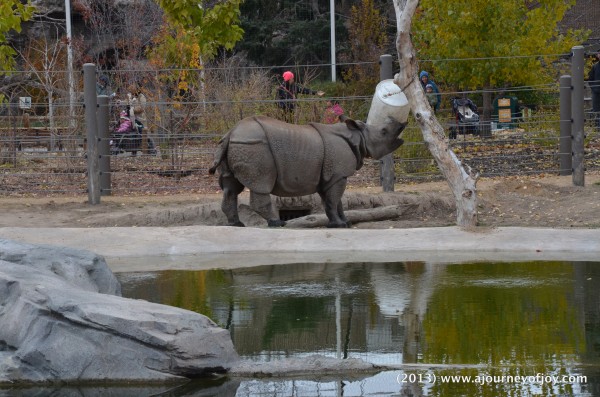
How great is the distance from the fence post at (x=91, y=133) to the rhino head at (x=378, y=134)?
3685 millimetres

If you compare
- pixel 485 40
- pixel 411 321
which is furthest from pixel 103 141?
pixel 485 40

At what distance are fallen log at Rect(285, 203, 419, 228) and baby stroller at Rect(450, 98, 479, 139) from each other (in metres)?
3.45

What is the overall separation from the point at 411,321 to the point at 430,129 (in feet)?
12.0

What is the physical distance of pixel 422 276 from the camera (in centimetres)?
862

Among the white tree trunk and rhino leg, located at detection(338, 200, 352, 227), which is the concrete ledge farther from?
rhino leg, located at detection(338, 200, 352, 227)

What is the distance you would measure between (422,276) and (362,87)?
16.5m

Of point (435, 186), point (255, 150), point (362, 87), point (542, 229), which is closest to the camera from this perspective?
point (542, 229)

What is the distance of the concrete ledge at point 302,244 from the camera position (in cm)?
945

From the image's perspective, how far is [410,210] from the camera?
11875 millimetres

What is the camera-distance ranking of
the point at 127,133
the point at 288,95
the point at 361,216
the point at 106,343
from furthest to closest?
1. the point at 288,95
2. the point at 127,133
3. the point at 361,216
4. the point at 106,343

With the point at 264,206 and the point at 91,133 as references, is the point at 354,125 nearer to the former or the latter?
the point at 264,206

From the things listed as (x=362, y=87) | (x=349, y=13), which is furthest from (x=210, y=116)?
(x=349, y=13)

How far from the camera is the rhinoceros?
10.8 m

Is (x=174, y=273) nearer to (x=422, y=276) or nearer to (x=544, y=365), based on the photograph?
(x=422, y=276)
